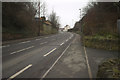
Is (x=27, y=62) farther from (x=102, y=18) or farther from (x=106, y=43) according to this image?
(x=102, y=18)

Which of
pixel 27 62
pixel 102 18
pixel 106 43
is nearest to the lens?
pixel 27 62

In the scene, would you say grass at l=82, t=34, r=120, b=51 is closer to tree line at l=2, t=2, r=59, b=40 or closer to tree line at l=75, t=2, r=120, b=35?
tree line at l=75, t=2, r=120, b=35

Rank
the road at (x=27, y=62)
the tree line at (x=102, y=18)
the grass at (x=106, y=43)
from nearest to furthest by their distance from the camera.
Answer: the road at (x=27, y=62) < the grass at (x=106, y=43) < the tree line at (x=102, y=18)

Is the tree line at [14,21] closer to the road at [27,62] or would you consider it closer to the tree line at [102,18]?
the road at [27,62]

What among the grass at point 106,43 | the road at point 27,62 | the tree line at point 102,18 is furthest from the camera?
the tree line at point 102,18

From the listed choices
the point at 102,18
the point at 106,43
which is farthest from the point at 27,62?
the point at 102,18

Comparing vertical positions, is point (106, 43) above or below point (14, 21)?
below

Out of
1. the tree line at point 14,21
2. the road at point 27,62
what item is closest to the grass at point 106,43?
the road at point 27,62

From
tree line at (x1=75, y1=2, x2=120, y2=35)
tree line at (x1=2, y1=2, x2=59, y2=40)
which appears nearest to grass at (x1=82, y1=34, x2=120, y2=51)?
tree line at (x1=75, y1=2, x2=120, y2=35)

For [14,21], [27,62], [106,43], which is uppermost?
[14,21]

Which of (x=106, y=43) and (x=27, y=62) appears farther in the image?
(x=106, y=43)

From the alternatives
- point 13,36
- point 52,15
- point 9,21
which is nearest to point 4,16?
point 9,21

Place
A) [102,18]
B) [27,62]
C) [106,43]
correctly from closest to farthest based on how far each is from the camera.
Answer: [27,62] → [106,43] → [102,18]

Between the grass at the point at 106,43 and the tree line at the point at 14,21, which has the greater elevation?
the tree line at the point at 14,21
